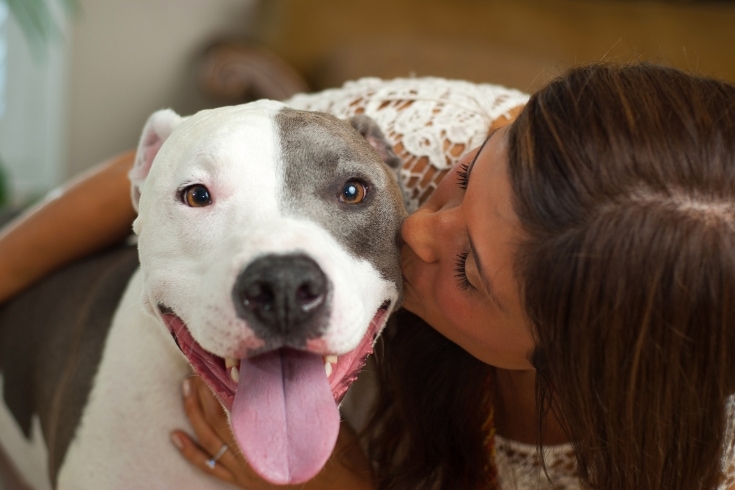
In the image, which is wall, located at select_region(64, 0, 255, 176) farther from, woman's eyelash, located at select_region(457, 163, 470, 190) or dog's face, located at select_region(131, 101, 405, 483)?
woman's eyelash, located at select_region(457, 163, 470, 190)

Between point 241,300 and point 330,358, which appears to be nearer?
point 241,300

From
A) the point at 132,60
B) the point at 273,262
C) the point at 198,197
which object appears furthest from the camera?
the point at 132,60

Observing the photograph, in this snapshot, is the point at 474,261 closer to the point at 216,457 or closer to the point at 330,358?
the point at 330,358

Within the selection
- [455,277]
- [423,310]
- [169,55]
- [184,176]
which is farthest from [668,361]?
[169,55]

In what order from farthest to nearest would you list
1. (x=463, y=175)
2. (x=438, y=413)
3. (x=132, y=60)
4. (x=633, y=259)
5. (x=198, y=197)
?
(x=132, y=60) < (x=438, y=413) < (x=463, y=175) < (x=198, y=197) < (x=633, y=259)

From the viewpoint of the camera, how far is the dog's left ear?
1.82m

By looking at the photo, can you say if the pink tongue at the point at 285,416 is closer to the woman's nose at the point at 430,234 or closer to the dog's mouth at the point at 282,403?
the dog's mouth at the point at 282,403

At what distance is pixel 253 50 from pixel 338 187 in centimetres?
219

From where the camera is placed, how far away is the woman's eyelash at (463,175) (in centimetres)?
165

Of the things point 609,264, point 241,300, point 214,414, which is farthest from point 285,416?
point 609,264

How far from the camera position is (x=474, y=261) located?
4.91ft

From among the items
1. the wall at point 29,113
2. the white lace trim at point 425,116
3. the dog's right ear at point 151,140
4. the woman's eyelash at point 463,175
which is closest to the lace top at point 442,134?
the white lace trim at point 425,116

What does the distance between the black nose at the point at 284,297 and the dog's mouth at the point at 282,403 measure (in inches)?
4.5

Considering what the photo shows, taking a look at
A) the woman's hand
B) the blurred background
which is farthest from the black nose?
the blurred background
